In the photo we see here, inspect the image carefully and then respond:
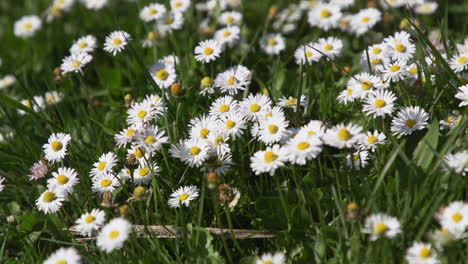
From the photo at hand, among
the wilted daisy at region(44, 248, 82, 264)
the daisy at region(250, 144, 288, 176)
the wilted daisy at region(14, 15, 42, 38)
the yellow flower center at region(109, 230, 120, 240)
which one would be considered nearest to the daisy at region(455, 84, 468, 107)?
the daisy at region(250, 144, 288, 176)

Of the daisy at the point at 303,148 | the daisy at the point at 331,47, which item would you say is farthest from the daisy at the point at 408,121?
the daisy at the point at 331,47

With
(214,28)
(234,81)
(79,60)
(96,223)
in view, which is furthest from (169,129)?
(214,28)

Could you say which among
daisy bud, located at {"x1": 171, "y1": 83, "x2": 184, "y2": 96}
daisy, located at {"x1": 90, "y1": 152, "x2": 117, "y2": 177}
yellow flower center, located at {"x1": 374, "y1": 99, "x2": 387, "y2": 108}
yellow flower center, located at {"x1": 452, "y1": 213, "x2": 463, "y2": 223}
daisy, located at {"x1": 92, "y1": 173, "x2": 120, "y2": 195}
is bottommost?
yellow flower center, located at {"x1": 452, "y1": 213, "x2": 463, "y2": 223}

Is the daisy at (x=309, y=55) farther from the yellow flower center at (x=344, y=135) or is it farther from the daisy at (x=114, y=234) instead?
the daisy at (x=114, y=234)

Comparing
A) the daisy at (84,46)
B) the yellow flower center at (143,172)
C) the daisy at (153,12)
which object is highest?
the daisy at (153,12)

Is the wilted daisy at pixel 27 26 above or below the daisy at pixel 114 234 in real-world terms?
above

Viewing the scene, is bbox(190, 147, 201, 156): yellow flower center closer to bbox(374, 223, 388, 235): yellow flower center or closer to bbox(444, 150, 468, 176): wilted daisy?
bbox(374, 223, 388, 235): yellow flower center

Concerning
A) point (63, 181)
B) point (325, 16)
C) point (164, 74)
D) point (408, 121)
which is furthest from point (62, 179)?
point (325, 16)
